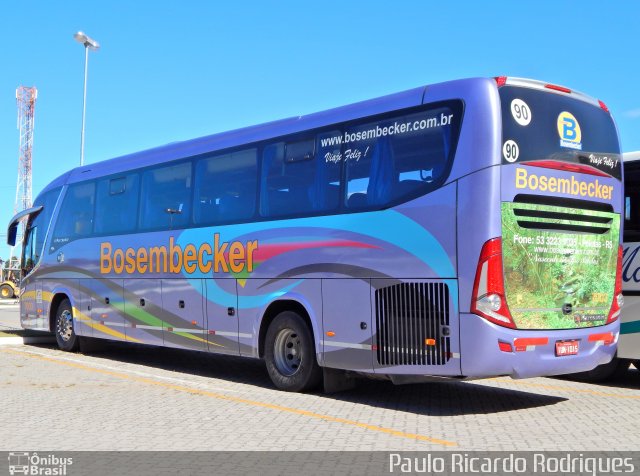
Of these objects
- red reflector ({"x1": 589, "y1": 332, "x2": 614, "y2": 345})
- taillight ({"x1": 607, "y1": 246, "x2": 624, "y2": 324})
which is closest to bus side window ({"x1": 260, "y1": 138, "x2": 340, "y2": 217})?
red reflector ({"x1": 589, "y1": 332, "x2": 614, "y2": 345})

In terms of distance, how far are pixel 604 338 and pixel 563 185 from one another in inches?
78.9

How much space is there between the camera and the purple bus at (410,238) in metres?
8.23

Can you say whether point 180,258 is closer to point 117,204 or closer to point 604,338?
point 117,204

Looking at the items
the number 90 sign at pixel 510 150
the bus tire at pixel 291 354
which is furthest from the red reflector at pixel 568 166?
the bus tire at pixel 291 354

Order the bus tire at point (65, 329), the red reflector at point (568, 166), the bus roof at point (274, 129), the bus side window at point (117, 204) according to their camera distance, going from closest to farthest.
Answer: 1. the red reflector at point (568, 166)
2. the bus roof at point (274, 129)
3. the bus side window at point (117, 204)
4. the bus tire at point (65, 329)

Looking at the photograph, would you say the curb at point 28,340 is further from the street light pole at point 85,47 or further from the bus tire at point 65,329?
the street light pole at point 85,47

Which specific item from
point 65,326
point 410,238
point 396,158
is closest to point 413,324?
point 410,238

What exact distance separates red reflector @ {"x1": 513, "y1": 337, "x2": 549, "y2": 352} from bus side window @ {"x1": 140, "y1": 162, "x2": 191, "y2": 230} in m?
6.01

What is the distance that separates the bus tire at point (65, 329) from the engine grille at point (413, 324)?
8.64 m

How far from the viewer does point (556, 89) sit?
8953mm

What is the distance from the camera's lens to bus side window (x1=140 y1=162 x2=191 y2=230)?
12422 mm

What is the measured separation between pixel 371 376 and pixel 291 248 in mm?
2100
